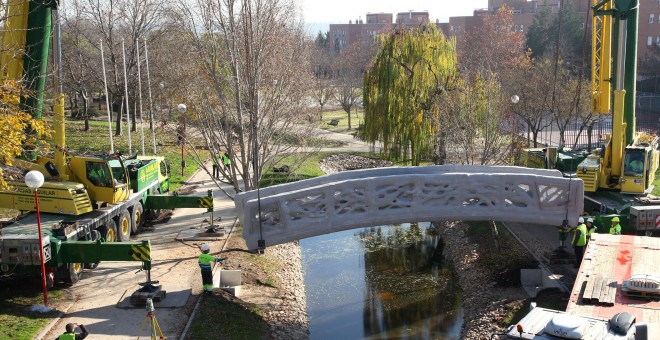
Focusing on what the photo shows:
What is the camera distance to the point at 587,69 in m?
58.0

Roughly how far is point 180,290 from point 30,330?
159 inches

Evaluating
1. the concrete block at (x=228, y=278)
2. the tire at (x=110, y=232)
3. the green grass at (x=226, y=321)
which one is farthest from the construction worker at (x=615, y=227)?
the tire at (x=110, y=232)

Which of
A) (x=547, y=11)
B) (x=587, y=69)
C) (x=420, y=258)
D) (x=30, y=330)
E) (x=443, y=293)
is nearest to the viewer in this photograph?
(x=30, y=330)

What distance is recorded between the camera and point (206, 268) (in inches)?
698

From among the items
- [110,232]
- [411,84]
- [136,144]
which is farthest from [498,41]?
[110,232]

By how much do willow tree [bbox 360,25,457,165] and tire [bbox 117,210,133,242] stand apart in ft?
46.5

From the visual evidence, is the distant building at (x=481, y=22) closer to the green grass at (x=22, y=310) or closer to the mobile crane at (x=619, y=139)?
the mobile crane at (x=619, y=139)

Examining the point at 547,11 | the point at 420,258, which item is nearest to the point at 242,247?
the point at 420,258

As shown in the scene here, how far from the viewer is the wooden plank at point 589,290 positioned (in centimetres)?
1273

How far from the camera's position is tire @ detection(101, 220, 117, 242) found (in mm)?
21531

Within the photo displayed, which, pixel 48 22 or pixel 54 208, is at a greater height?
pixel 48 22

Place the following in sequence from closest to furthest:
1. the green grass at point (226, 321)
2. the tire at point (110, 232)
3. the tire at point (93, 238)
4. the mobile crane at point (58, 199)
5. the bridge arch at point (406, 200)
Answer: the green grass at point (226, 321)
the mobile crane at point (58, 199)
the bridge arch at point (406, 200)
the tire at point (93, 238)
the tire at point (110, 232)

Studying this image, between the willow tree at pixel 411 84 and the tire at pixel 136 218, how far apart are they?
13.3m

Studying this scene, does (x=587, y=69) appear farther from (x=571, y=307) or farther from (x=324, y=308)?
(x=571, y=307)
